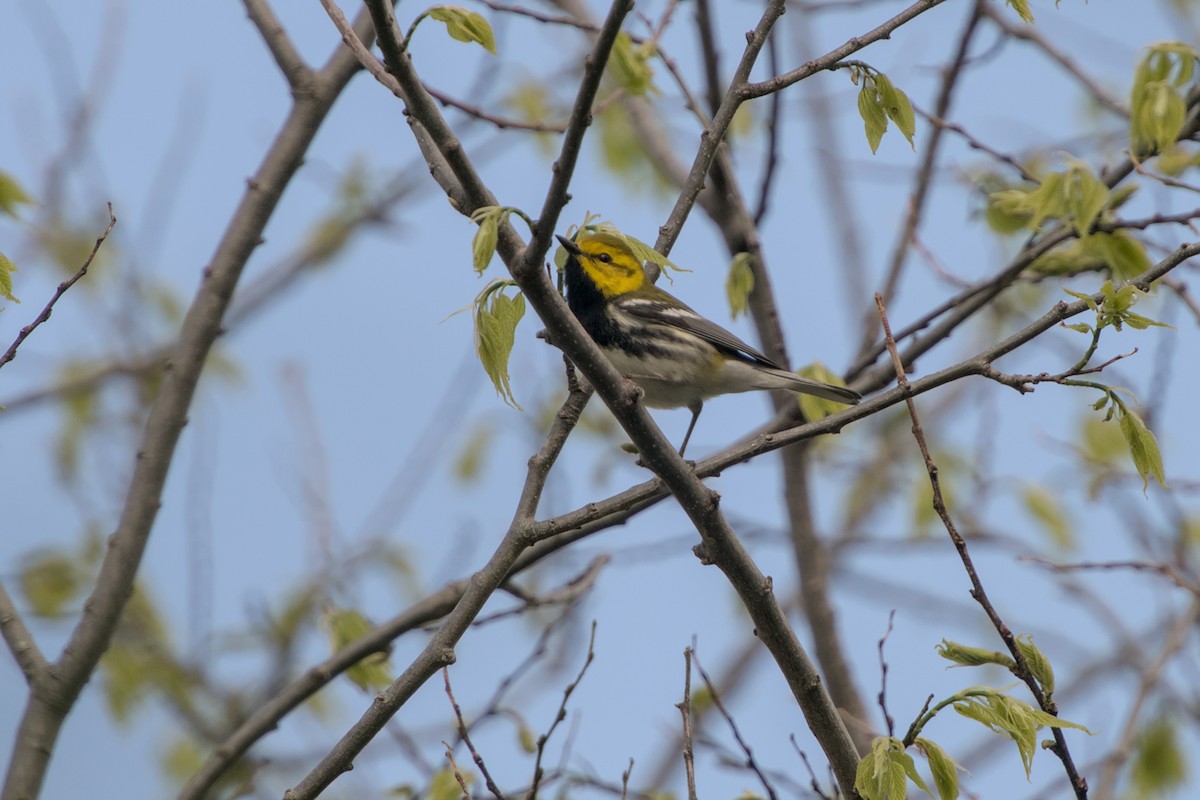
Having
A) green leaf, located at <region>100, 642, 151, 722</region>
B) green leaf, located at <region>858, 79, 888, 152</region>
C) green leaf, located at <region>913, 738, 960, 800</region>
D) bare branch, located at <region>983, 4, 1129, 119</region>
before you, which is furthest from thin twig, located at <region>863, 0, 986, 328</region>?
green leaf, located at <region>100, 642, 151, 722</region>

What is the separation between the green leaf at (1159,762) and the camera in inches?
213

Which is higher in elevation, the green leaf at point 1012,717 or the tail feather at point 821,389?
the tail feather at point 821,389

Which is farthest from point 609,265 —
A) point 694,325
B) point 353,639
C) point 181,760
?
point 181,760

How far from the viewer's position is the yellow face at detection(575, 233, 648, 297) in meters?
5.19

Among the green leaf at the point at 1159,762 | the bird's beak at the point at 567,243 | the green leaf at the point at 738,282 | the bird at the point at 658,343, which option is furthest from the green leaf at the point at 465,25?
the green leaf at the point at 1159,762

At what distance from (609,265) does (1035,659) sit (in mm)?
2986

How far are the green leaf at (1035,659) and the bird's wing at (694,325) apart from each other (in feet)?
7.74

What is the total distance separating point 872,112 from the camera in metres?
3.02

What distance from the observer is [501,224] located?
2547 millimetres

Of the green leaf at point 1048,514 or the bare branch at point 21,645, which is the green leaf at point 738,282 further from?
the green leaf at point 1048,514

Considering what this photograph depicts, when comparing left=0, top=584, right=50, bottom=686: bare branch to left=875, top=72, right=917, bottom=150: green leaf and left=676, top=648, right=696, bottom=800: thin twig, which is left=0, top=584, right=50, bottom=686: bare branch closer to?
left=676, top=648, right=696, bottom=800: thin twig

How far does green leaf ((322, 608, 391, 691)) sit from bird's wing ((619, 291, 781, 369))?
170 cm

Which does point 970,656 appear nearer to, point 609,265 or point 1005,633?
point 1005,633

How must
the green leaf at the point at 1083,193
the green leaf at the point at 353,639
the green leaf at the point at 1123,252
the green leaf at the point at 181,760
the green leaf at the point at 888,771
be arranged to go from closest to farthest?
the green leaf at the point at 888,771 → the green leaf at the point at 1083,193 → the green leaf at the point at 353,639 → the green leaf at the point at 1123,252 → the green leaf at the point at 181,760
